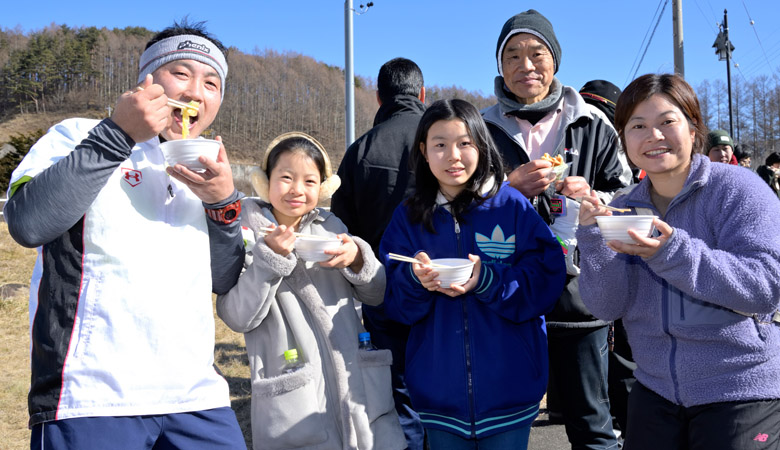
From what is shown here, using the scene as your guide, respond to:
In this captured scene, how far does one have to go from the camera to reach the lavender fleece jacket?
72.9 inches

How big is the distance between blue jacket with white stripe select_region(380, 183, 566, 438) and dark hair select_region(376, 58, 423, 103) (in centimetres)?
142

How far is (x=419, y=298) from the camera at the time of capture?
2.50 metres

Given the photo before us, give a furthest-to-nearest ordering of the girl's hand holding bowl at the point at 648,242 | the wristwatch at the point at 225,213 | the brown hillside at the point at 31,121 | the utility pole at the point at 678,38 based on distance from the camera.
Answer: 1. the brown hillside at the point at 31,121
2. the utility pole at the point at 678,38
3. the wristwatch at the point at 225,213
4. the girl's hand holding bowl at the point at 648,242

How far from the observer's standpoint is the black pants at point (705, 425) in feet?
6.15

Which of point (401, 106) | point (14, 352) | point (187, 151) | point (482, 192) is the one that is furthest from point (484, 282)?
point (14, 352)

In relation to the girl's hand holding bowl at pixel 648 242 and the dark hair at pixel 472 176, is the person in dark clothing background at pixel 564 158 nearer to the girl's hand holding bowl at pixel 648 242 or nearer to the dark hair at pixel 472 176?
the dark hair at pixel 472 176

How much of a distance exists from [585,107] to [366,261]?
62.0 inches

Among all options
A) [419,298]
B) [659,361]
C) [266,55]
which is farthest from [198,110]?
[266,55]

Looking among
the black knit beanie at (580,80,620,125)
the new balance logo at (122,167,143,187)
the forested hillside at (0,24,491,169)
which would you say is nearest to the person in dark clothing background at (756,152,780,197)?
the black knit beanie at (580,80,620,125)

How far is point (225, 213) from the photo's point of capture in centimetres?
207

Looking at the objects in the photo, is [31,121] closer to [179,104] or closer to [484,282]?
[179,104]

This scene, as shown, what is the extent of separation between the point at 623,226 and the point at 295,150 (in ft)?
5.18

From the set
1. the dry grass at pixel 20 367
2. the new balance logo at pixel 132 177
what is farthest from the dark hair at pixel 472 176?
the dry grass at pixel 20 367

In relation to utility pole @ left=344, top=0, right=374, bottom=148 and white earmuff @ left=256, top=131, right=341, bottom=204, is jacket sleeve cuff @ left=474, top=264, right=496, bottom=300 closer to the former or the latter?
white earmuff @ left=256, top=131, right=341, bottom=204
